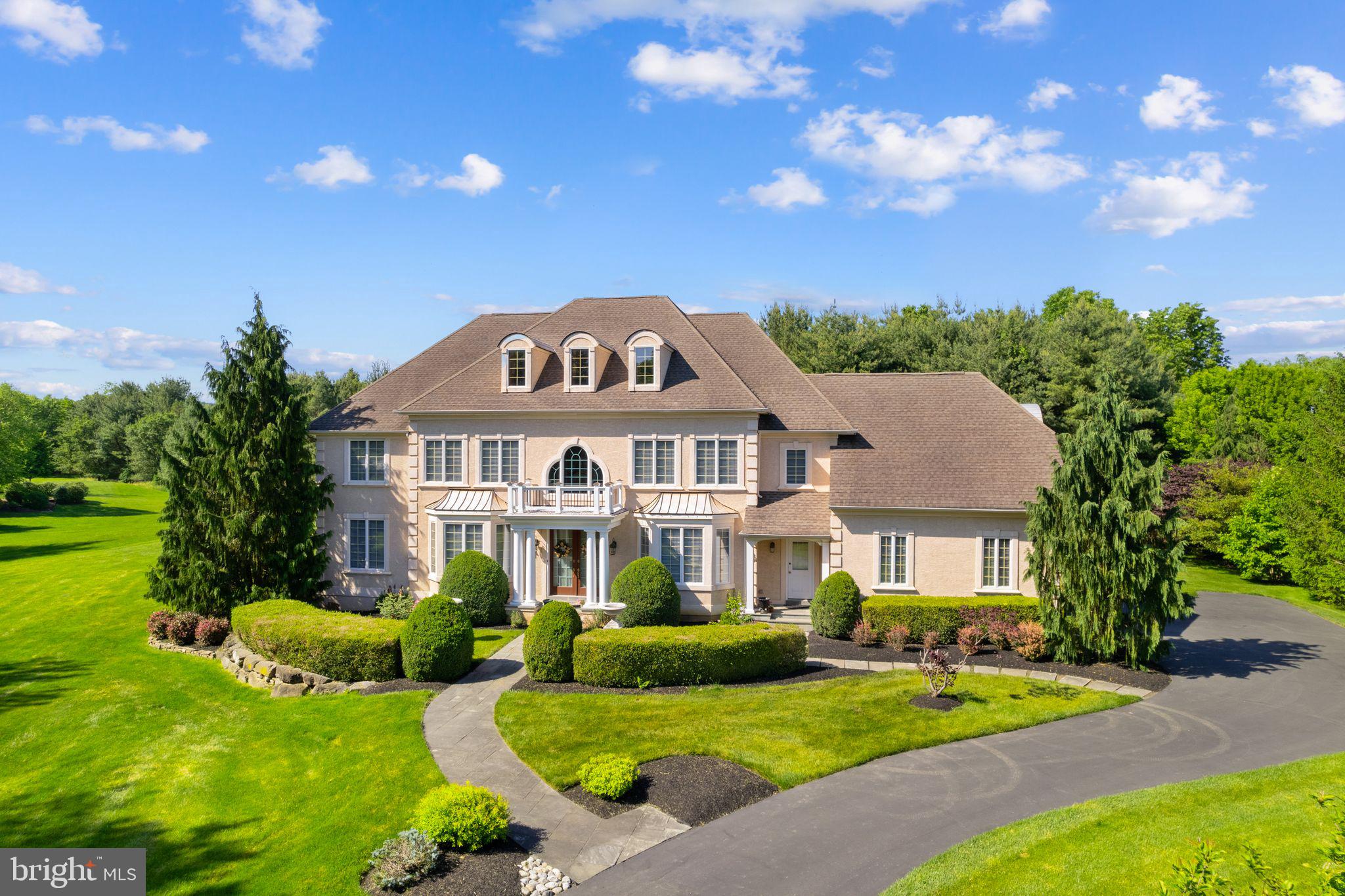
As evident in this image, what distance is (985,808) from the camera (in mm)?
14039

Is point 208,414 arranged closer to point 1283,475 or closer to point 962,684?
point 962,684

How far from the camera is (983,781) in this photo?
15.2 m

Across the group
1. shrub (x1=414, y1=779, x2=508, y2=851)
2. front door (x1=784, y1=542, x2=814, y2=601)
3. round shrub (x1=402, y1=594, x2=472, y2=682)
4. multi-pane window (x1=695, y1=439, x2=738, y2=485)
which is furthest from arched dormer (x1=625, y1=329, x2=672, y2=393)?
shrub (x1=414, y1=779, x2=508, y2=851)

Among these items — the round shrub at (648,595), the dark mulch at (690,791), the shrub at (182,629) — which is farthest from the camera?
the shrub at (182,629)

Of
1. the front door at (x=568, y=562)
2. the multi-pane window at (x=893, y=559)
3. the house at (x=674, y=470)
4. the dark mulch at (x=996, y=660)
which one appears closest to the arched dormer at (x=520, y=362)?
the house at (x=674, y=470)

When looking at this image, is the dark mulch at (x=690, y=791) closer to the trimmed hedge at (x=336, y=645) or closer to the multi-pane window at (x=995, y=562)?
the trimmed hedge at (x=336, y=645)

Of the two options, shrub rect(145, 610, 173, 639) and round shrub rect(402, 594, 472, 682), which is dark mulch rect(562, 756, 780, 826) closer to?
round shrub rect(402, 594, 472, 682)

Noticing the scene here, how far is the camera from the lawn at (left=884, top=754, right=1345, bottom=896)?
1164cm

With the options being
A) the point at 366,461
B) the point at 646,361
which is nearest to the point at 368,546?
the point at 366,461

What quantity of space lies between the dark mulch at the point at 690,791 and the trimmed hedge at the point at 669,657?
518 centimetres

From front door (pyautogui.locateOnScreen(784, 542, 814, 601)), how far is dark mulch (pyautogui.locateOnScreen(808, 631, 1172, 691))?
356 centimetres

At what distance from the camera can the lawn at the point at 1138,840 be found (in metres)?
11.6

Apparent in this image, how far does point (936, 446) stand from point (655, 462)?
422 inches

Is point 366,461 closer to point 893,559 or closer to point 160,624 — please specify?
point 160,624
